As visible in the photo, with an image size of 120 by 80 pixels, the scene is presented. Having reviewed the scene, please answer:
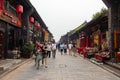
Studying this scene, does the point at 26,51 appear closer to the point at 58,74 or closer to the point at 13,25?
the point at 13,25

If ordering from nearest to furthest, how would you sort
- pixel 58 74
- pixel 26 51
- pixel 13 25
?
pixel 58 74 < pixel 13 25 < pixel 26 51

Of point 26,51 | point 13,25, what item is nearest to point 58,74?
point 13,25

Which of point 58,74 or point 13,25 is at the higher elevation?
point 13,25

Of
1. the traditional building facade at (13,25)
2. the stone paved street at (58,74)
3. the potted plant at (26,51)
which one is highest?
the traditional building facade at (13,25)

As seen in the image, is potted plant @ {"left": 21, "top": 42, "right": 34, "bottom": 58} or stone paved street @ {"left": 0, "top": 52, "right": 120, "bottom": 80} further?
potted plant @ {"left": 21, "top": 42, "right": 34, "bottom": 58}

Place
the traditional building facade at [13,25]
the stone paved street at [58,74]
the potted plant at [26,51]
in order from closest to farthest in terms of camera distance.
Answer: the stone paved street at [58,74] < the traditional building facade at [13,25] < the potted plant at [26,51]

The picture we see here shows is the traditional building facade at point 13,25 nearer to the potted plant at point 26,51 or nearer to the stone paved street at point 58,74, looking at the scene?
the potted plant at point 26,51

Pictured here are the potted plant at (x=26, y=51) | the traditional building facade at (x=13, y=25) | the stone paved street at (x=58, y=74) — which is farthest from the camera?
the potted plant at (x=26, y=51)

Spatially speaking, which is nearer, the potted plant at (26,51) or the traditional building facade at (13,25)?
the traditional building facade at (13,25)

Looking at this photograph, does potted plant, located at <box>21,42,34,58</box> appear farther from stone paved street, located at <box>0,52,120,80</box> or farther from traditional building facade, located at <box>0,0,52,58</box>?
stone paved street, located at <box>0,52,120,80</box>

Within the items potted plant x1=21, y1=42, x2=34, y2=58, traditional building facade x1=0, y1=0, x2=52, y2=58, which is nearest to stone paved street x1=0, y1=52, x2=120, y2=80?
traditional building facade x1=0, y1=0, x2=52, y2=58

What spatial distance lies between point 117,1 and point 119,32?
289 cm

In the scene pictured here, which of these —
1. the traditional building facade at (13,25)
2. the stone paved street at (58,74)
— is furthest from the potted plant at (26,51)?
the stone paved street at (58,74)

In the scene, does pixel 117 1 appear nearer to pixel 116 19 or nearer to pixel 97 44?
pixel 116 19
